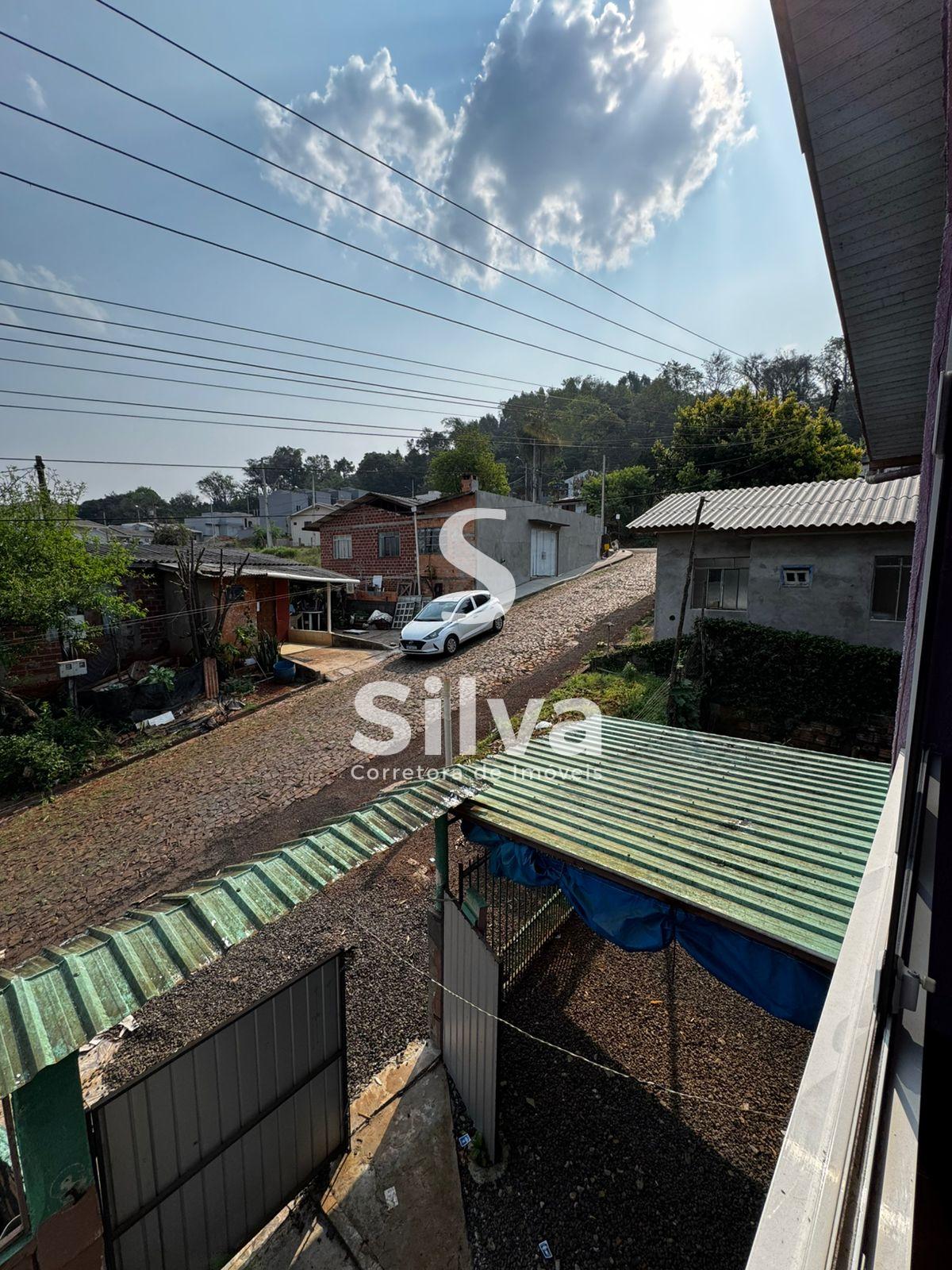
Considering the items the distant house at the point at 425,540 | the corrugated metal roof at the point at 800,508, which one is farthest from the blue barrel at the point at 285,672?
the corrugated metal roof at the point at 800,508

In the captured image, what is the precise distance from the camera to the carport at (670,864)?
3031 mm

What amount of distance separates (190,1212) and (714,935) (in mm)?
3466

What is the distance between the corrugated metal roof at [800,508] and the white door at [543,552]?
9.82m

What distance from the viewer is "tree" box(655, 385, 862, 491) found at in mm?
22312

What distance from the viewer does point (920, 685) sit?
4.03ft

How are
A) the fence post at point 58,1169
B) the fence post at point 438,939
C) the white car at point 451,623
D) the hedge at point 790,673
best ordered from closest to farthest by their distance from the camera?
1. the fence post at point 58,1169
2. the fence post at point 438,939
3. the hedge at point 790,673
4. the white car at point 451,623

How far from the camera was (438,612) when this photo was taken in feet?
52.5

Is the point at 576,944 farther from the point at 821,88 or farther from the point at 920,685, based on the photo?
the point at 821,88

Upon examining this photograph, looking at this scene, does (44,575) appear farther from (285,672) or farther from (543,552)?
(543,552)

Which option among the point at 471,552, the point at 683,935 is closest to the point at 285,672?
the point at 471,552

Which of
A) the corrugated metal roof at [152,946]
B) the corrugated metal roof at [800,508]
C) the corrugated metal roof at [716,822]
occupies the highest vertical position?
the corrugated metal roof at [800,508]

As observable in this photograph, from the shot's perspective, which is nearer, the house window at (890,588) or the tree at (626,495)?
the house window at (890,588)

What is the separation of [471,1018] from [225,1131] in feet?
5.77

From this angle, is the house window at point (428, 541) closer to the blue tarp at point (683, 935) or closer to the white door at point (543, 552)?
the white door at point (543, 552)
